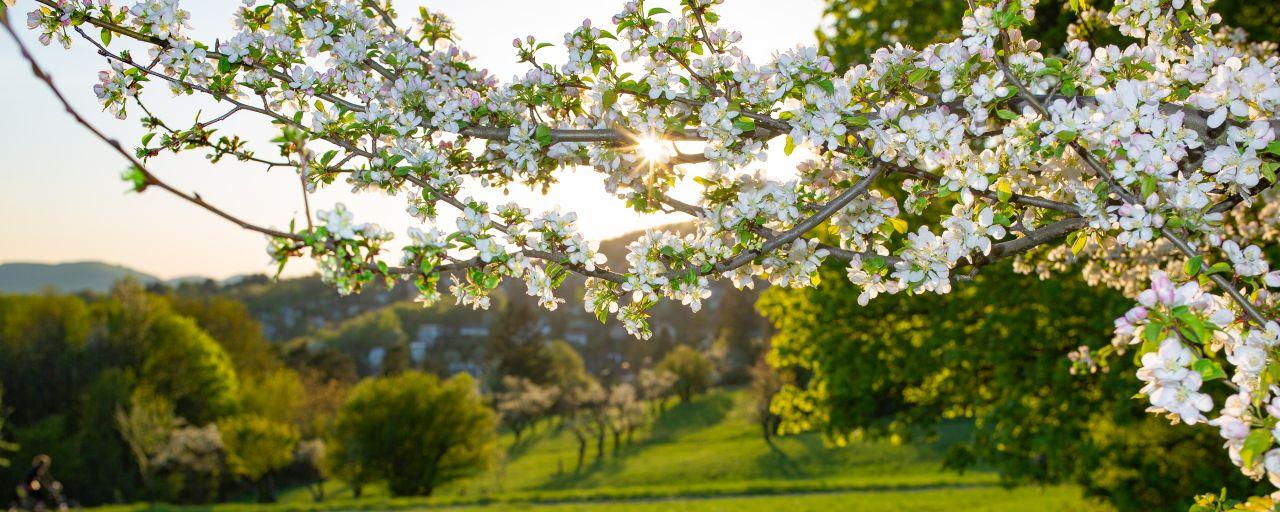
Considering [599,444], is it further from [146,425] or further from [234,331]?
[234,331]

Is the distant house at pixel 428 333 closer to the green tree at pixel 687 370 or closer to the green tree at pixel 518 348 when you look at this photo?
the green tree at pixel 518 348

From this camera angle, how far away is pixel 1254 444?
79.5 inches

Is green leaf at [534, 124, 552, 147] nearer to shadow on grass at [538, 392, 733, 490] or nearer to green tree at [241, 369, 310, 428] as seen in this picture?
shadow on grass at [538, 392, 733, 490]

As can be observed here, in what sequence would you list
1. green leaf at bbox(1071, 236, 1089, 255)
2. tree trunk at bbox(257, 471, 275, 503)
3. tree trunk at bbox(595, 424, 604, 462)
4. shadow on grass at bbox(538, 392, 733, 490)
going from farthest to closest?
tree trunk at bbox(595, 424, 604, 462)
tree trunk at bbox(257, 471, 275, 503)
shadow on grass at bbox(538, 392, 733, 490)
green leaf at bbox(1071, 236, 1089, 255)

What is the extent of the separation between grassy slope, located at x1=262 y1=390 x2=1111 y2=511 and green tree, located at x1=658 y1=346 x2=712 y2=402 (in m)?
2.54

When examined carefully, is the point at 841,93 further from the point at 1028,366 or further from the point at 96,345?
the point at 96,345

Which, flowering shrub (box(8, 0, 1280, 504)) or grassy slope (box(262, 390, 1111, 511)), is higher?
flowering shrub (box(8, 0, 1280, 504))

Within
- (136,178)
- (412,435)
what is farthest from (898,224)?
(412,435)

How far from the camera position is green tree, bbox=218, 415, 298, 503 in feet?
149

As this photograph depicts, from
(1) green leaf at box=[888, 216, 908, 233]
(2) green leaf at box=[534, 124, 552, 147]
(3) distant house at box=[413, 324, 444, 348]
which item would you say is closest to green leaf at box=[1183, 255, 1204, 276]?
(1) green leaf at box=[888, 216, 908, 233]

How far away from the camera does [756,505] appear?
87.0 ft

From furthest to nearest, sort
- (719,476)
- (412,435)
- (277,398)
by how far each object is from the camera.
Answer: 1. (277,398)
2. (719,476)
3. (412,435)

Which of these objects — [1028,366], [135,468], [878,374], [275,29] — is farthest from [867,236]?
[135,468]

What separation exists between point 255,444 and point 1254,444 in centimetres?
5096
